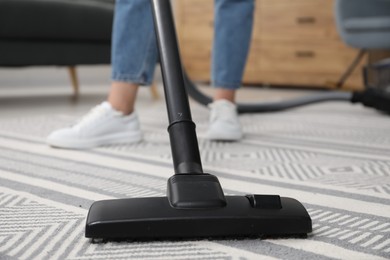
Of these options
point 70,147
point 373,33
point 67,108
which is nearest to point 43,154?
point 70,147

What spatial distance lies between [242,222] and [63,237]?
0.62 feet

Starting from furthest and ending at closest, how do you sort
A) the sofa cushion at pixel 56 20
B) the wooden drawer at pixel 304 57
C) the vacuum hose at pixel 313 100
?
the wooden drawer at pixel 304 57 → the sofa cushion at pixel 56 20 → the vacuum hose at pixel 313 100

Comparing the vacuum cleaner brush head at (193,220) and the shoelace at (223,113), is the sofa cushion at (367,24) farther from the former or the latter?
the vacuum cleaner brush head at (193,220)

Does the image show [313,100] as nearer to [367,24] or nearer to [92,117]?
[367,24]

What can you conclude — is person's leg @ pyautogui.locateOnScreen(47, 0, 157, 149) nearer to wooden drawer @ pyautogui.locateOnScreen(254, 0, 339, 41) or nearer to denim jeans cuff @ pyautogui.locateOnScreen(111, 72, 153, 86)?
denim jeans cuff @ pyautogui.locateOnScreen(111, 72, 153, 86)

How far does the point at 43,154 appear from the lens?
1.05m

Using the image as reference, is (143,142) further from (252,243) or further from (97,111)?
(252,243)

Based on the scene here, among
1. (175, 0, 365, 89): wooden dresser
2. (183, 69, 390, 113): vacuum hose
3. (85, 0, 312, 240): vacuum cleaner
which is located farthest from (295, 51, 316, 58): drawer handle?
(85, 0, 312, 240): vacuum cleaner

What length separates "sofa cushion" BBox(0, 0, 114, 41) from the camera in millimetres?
1852

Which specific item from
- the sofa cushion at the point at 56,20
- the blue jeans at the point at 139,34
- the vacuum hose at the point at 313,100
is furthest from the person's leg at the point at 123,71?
the sofa cushion at the point at 56,20

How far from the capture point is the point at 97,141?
114 centimetres

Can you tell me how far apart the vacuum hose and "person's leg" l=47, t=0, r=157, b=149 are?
0.49m

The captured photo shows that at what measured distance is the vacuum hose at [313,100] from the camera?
1.66 meters

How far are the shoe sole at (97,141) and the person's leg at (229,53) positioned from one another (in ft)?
0.59
